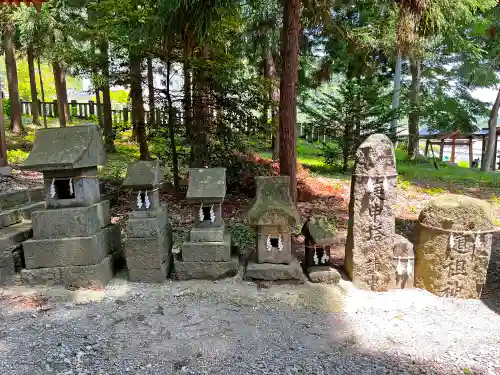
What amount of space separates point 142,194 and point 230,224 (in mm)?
2659

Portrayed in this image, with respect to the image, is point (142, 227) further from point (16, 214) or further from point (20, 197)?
point (20, 197)

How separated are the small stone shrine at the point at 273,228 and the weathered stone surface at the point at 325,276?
0.17 meters

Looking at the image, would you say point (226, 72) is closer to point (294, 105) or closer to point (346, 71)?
point (294, 105)

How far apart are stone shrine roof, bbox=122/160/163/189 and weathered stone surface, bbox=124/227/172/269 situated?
0.65 metres

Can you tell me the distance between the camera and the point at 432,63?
18.5 m

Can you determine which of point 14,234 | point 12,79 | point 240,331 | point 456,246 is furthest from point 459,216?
point 12,79

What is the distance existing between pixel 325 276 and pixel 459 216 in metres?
1.69

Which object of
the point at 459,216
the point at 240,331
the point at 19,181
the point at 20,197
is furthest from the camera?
the point at 19,181

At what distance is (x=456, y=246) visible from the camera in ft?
13.9

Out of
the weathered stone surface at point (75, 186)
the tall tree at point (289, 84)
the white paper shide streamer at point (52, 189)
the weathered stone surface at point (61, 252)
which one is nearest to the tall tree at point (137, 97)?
the tall tree at point (289, 84)

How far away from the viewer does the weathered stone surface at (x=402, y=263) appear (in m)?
4.49

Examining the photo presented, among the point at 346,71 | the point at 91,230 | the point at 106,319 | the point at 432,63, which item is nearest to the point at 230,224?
the point at 91,230

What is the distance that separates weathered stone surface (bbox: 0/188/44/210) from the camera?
500 centimetres

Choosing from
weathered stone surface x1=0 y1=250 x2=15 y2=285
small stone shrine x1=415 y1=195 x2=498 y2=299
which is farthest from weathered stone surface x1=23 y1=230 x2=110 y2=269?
small stone shrine x1=415 y1=195 x2=498 y2=299
